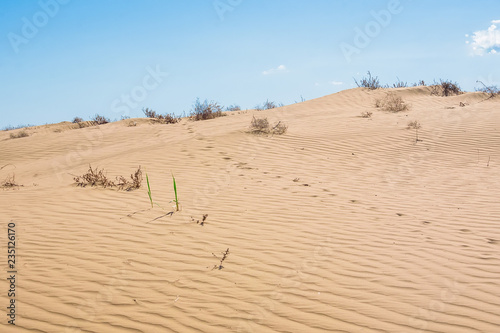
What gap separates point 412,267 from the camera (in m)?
4.01

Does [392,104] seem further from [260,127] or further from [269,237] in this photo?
[269,237]

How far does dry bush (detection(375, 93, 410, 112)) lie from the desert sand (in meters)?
3.43

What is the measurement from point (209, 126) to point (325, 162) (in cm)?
452

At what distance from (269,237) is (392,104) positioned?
10.7m

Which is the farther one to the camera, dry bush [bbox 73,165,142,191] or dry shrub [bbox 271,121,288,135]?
dry shrub [bbox 271,121,288,135]

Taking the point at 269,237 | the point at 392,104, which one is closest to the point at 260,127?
the point at 392,104

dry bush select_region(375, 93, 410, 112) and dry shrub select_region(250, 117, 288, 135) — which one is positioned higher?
dry bush select_region(375, 93, 410, 112)

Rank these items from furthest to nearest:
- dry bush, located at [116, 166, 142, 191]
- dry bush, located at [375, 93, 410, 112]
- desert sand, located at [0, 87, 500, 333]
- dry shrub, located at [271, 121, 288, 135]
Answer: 1. dry bush, located at [375, 93, 410, 112]
2. dry shrub, located at [271, 121, 288, 135]
3. dry bush, located at [116, 166, 142, 191]
4. desert sand, located at [0, 87, 500, 333]

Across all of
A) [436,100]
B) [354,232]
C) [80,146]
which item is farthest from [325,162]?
[436,100]

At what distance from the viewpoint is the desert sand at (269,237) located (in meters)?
3.21

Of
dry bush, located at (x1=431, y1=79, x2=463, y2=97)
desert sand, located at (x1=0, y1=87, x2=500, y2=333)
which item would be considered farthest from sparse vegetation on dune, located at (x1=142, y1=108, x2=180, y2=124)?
dry bush, located at (x1=431, y1=79, x2=463, y2=97)

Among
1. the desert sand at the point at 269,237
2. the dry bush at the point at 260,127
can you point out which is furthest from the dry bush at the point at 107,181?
the dry bush at the point at 260,127

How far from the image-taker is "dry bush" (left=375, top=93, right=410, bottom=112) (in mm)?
13570

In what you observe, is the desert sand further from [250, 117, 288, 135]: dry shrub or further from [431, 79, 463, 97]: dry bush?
[431, 79, 463, 97]: dry bush
